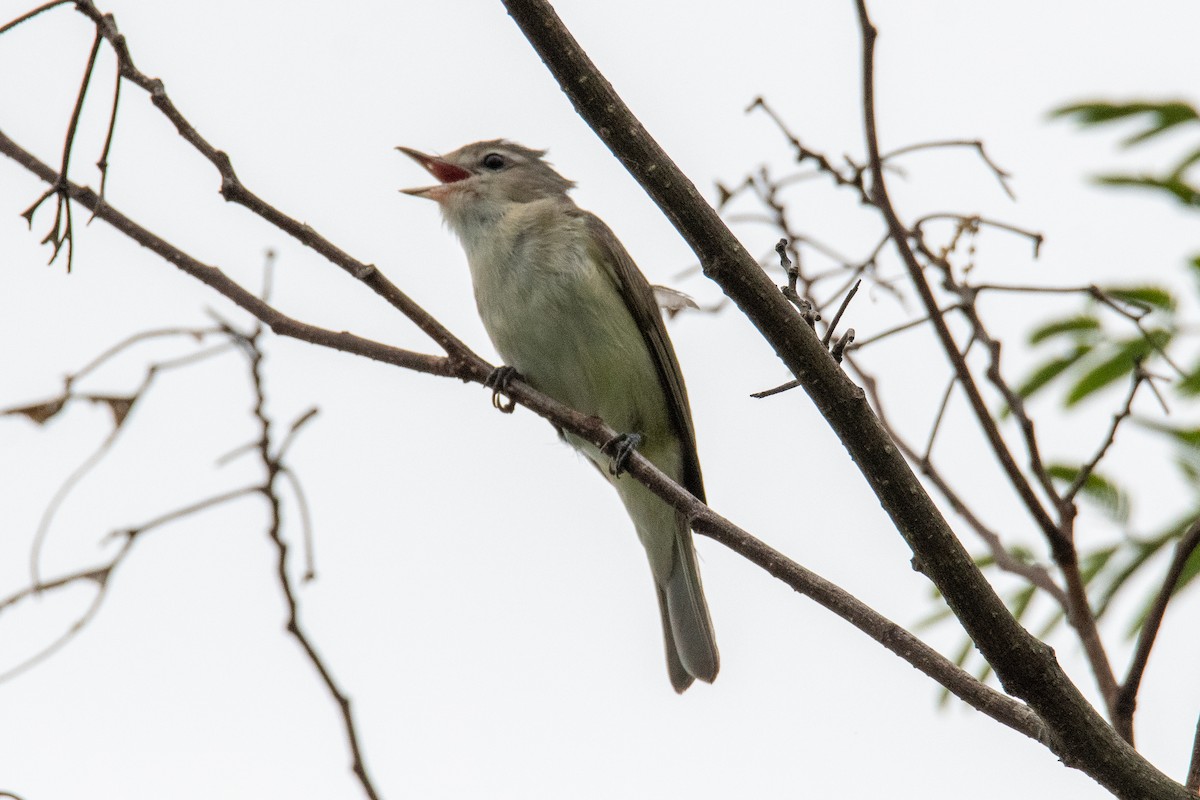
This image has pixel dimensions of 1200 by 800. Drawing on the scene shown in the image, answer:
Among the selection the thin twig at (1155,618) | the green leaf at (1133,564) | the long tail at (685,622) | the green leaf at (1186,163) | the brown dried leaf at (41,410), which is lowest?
the thin twig at (1155,618)

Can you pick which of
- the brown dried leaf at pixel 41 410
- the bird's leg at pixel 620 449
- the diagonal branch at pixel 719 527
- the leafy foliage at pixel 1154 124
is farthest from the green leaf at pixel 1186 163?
the brown dried leaf at pixel 41 410

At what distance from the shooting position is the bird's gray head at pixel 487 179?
5.63m

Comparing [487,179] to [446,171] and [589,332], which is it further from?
[589,332]

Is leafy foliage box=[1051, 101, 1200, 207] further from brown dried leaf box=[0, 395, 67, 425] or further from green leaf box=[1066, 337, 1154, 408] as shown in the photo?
brown dried leaf box=[0, 395, 67, 425]

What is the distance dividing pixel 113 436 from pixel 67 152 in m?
0.60

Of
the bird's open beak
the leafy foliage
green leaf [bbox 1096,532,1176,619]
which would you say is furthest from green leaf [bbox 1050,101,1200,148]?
the bird's open beak

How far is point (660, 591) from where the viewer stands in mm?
5969

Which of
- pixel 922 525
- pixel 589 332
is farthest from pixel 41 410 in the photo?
pixel 589 332

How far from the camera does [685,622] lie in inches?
226

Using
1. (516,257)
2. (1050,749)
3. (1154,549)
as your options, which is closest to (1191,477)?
(1154,549)

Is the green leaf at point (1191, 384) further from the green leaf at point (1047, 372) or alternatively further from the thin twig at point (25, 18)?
the thin twig at point (25, 18)

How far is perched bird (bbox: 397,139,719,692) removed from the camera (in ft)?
17.0

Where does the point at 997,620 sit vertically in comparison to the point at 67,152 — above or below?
below

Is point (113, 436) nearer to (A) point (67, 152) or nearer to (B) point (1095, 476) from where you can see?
(A) point (67, 152)
